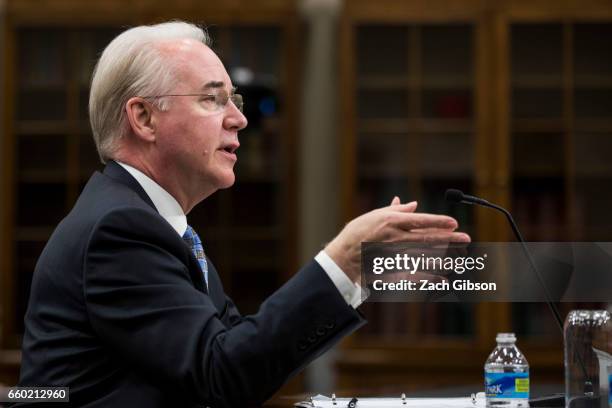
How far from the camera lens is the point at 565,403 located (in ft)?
5.04

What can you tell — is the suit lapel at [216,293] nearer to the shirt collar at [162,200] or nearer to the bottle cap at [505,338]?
the shirt collar at [162,200]

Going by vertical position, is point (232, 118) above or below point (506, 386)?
above

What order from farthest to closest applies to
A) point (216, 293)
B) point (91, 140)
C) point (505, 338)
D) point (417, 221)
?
1. point (91, 140)
2. point (216, 293)
3. point (505, 338)
4. point (417, 221)

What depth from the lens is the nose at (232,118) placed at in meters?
1.54

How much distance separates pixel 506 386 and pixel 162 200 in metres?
0.59

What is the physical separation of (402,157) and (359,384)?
1084 mm

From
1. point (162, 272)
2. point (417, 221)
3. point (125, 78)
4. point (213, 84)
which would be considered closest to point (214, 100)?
point (213, 84)

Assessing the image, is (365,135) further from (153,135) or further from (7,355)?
(153,135)

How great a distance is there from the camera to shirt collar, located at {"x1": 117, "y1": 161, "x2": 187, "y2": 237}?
4.95ft

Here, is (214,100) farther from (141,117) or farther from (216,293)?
(216,293)

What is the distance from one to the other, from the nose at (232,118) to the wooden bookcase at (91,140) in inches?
125

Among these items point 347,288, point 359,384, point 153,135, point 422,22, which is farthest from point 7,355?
point 347,288

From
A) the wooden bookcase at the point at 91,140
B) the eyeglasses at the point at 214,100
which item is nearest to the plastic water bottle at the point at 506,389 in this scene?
the eyeglasses at the point at 214,100

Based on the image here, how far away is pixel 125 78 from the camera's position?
1.53 metres
